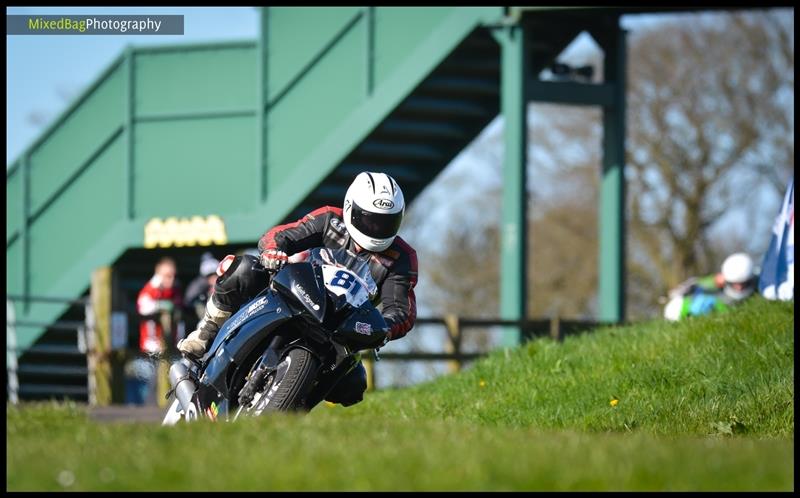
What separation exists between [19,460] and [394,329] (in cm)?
384

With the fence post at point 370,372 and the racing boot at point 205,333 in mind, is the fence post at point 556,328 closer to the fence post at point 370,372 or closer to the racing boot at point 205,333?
the fence post at point 370,372

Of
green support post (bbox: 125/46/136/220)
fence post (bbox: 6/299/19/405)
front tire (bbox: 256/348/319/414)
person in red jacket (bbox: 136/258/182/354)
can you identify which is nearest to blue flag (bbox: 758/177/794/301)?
front tire (bbox: 256/348/319/414)

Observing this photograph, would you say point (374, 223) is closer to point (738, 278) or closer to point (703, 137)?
point (738, 278)

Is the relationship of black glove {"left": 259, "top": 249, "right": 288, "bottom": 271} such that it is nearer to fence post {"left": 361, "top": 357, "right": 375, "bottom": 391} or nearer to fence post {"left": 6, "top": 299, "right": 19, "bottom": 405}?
fence post {"left": 361, "top": 357, "right": 375, "bottom": 391}

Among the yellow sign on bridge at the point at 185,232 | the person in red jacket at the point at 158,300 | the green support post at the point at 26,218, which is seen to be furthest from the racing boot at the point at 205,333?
the green support post at the point at 26,218

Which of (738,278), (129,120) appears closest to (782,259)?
(738,278)

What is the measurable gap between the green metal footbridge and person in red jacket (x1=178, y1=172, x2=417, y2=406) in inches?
416

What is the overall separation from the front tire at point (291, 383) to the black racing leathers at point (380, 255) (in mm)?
722

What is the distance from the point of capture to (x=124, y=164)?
23.0m

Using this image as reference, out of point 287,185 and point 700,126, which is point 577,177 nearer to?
point 700,126

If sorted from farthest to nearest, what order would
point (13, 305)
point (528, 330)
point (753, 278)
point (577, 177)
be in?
point (577, 177) → point (13, 305) → point (528, 330) → point (753, 278)

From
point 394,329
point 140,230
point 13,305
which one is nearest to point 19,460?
point 394,329

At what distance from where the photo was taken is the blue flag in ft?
49.5

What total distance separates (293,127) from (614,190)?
468 cm
